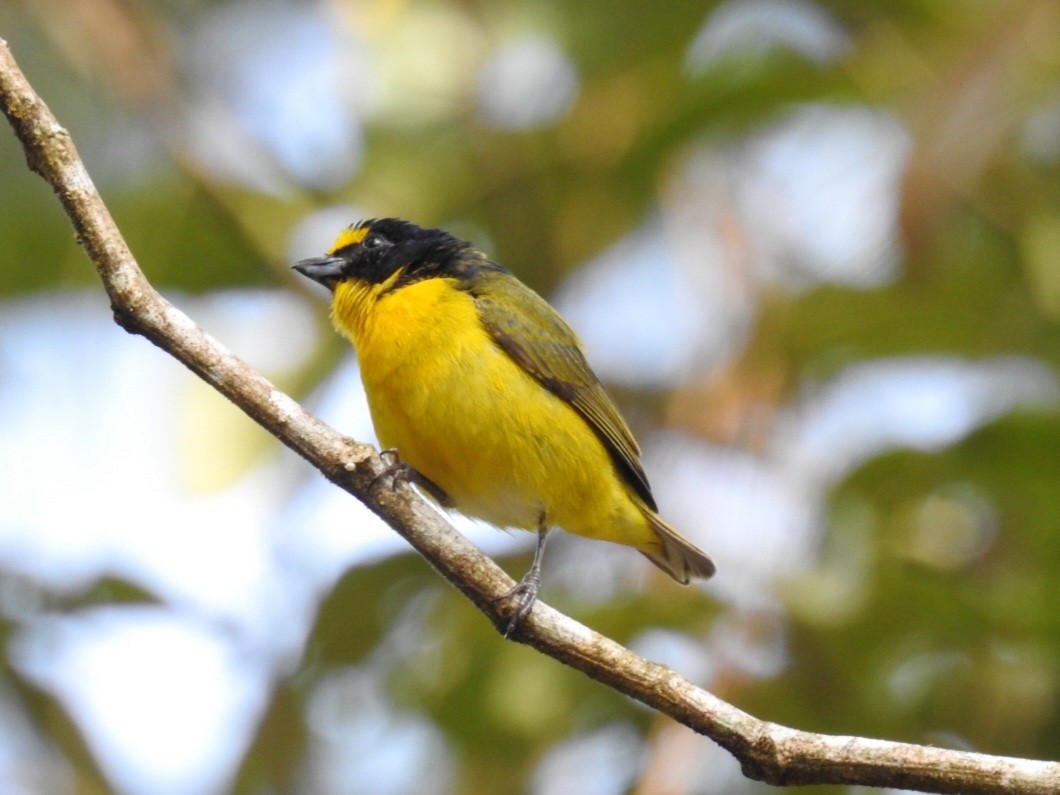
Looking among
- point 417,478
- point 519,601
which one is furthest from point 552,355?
point 519,601

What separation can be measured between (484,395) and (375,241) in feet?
3.08

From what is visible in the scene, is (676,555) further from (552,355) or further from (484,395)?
(484,395)

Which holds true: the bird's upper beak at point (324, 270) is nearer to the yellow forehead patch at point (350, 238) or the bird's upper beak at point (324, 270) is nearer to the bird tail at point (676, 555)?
the yellow forehead patch at point (350, 238)

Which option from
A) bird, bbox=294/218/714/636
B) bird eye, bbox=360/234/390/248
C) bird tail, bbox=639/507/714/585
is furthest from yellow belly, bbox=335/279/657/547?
bird eye, bbox=360/234/390/248

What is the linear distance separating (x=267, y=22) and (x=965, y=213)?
3.95 metres

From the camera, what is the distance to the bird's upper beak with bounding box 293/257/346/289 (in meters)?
4.60

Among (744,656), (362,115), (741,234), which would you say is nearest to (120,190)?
(362,115)

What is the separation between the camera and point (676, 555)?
4.63 metres

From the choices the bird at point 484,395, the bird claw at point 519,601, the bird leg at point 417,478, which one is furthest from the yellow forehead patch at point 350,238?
the bird claw at point 519,601

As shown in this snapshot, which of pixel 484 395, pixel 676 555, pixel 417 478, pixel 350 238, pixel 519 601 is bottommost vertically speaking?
pixel 519 601

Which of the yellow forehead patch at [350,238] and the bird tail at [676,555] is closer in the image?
the bird tail at [676,555]

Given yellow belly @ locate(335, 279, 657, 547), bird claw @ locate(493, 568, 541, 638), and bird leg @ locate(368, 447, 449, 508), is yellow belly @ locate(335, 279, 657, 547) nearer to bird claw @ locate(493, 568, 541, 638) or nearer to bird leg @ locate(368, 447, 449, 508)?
bird leg @ locate(368, 447, 449, 508)

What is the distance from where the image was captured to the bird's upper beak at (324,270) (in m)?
4.60

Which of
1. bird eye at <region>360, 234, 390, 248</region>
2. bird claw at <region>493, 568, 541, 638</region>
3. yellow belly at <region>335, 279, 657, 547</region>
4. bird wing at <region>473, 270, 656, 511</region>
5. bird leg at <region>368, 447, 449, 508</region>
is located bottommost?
bird claw at <region>493, 568, 541, 638</region>
